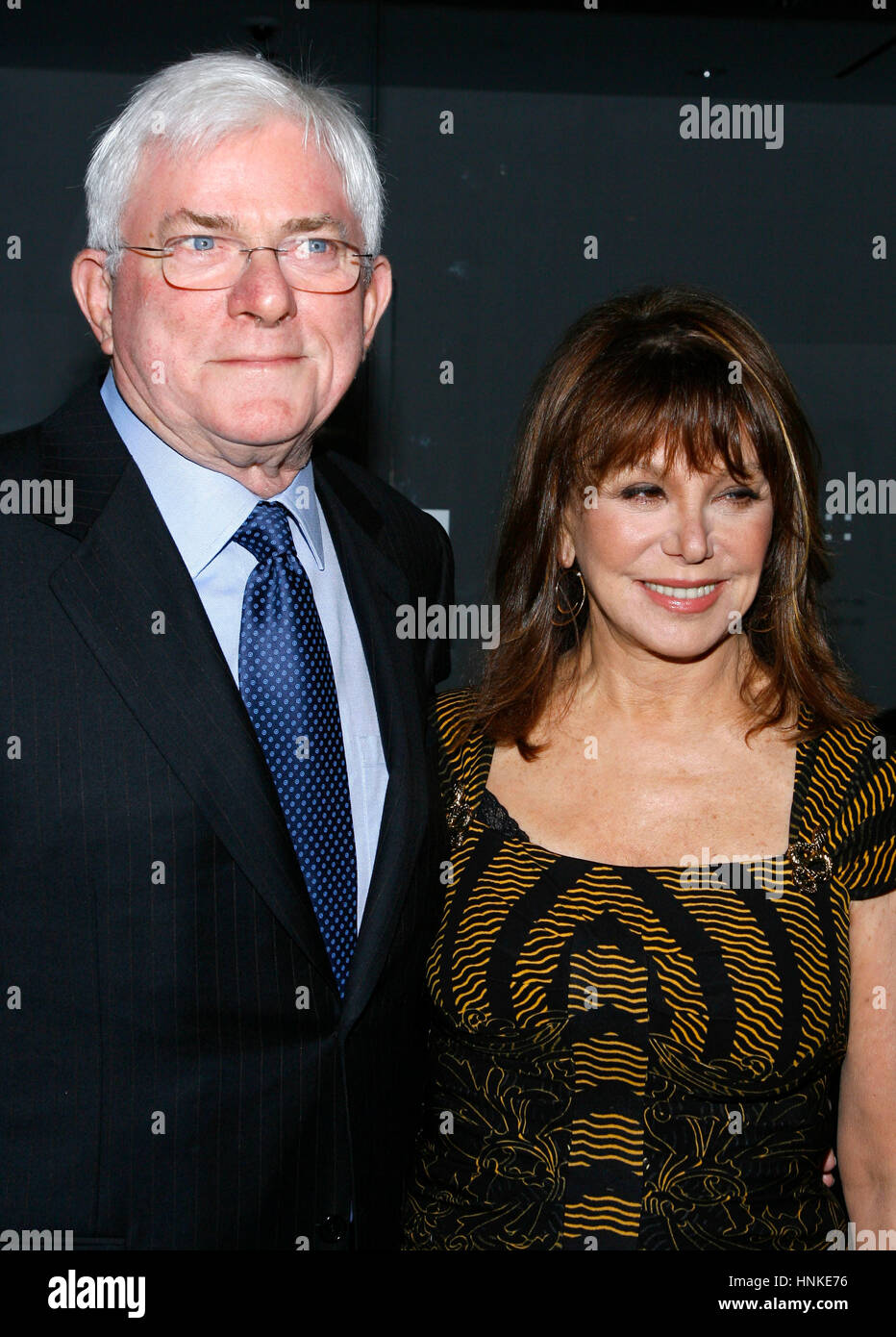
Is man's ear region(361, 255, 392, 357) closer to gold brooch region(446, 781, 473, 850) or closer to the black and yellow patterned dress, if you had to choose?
gold brooch region(446, 781, 473, 850)

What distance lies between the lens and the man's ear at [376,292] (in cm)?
175

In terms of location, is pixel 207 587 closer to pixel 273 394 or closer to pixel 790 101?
pixel 273 394

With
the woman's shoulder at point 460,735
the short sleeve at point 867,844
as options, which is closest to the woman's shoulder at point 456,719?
the woman's shoulder at point 460,735

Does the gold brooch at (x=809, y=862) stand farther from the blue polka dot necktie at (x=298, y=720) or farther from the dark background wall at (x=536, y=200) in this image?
the dark background wall at (x=536, y=200)

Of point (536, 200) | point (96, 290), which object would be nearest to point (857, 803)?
point (96, 290)

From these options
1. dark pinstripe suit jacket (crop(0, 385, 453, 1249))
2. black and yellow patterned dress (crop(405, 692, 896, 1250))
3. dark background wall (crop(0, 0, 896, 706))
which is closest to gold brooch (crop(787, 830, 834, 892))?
black and yellow patterned dress (crop(405, 692, 896, 1250))

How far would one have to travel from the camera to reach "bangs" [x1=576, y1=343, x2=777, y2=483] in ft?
5.74

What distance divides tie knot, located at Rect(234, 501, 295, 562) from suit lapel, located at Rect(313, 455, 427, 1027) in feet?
0.65

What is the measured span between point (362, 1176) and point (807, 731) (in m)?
0.81

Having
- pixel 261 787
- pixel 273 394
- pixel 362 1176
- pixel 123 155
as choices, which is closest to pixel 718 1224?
pixel 362 1176

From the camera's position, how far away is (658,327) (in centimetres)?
186

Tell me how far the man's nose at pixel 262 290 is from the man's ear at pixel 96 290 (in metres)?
0.19
